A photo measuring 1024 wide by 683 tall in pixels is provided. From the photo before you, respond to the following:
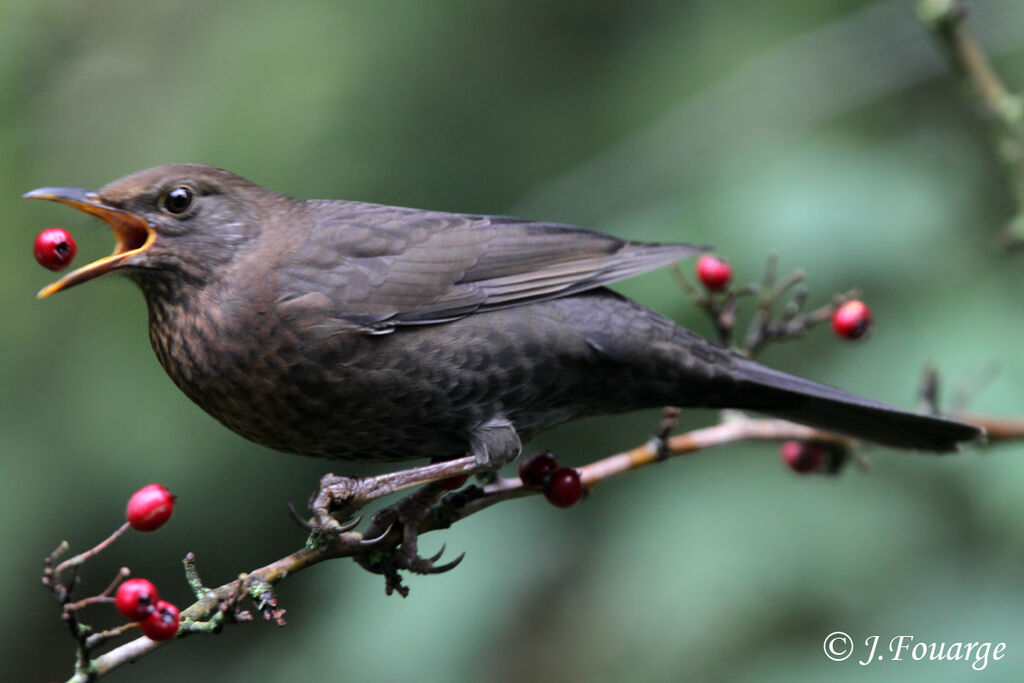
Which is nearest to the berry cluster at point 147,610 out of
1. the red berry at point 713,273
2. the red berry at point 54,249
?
the red berry at point 54,249

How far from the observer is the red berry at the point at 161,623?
2188mm

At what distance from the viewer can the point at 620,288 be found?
411 cm

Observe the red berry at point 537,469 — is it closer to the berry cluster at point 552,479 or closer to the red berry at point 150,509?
the berry cluster at point 552,479

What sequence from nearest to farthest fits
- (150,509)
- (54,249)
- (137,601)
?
(137,601) → (150,509) → (54,249)

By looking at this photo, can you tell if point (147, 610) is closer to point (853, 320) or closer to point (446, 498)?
point (446, 498)

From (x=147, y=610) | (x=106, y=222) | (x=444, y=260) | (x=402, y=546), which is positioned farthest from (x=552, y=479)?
(x=106, y=222)

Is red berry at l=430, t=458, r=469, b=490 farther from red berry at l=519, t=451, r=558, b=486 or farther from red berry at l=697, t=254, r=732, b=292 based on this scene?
red berry at l=697, t=254, r=732, b=292

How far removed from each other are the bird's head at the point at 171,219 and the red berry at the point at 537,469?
3.04 ft

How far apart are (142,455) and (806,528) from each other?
2376 millimetres

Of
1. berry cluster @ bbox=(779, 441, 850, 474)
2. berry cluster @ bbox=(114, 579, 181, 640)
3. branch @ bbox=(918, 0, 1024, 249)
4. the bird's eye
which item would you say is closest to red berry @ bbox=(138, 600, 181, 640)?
berry cluster @ bbox=(114, 579, 181, 640)

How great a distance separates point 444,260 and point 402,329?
0.86 feet

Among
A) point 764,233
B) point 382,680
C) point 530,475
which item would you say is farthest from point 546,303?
point 382,680

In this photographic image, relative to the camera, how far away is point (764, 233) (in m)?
3.88

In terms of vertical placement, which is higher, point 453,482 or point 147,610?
point 453,482
